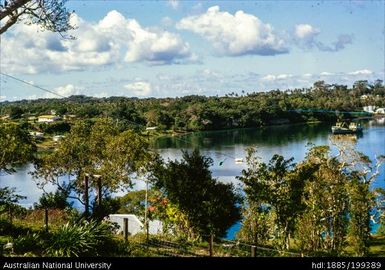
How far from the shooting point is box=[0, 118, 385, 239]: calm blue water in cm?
4347

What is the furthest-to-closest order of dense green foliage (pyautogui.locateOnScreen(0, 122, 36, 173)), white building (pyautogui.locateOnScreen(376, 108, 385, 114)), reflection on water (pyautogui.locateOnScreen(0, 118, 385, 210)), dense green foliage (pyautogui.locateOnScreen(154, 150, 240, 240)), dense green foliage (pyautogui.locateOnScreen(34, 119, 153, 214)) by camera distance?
white building (pyautogui.locateOnScreen(376, 108, 385, 114)) → reflection on water (pyautogui.locateOnScreen(0, 118, 385, 210)) → dense green foliage (pyautogui.locateOnScreen(0, 122, 36, 173)) → dense green foliage (pyautogui.locateOnScreen(34, 119, 153, 214)) → dense green foliage (pyautogui.locateOnScreen(154, 150, 240, 240))

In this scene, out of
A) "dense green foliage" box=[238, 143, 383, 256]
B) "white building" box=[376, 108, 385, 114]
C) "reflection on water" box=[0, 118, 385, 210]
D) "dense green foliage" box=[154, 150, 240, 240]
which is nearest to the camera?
"dense green foliage" box=[154, 150, 240, 240]

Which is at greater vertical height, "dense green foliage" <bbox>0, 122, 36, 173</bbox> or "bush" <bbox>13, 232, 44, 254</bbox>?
"dense green foliage" <bbox>0, 122, 36, 173</bbox>

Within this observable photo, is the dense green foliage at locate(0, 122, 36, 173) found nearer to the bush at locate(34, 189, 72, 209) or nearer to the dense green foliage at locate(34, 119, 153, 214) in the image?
the dense green foliage at locate(34, 119, 153, 214)

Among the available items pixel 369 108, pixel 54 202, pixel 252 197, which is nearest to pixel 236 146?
pixel 54 202

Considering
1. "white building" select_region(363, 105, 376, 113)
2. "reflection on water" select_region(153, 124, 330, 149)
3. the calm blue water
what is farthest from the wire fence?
"white building" select_region(363, 105, 376, 113)

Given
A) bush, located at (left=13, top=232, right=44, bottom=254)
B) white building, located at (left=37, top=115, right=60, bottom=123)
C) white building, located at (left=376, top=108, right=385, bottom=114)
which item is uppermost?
white building, located at (left=376, top=108, right=385, bottom=114)

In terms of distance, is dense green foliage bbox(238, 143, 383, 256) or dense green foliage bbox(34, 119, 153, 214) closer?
dense green foliage bbox(238, 143, 383, 256)

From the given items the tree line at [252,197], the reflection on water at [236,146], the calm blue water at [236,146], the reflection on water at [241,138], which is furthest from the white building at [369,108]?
the tree line at [252,197]

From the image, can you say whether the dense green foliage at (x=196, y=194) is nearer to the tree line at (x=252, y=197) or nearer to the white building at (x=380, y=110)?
the tree line at (x=252, y=197)

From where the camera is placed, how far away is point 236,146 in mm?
65062

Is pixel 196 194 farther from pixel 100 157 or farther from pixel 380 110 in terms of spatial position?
pixel 380 110

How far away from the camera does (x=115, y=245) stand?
404 inches
